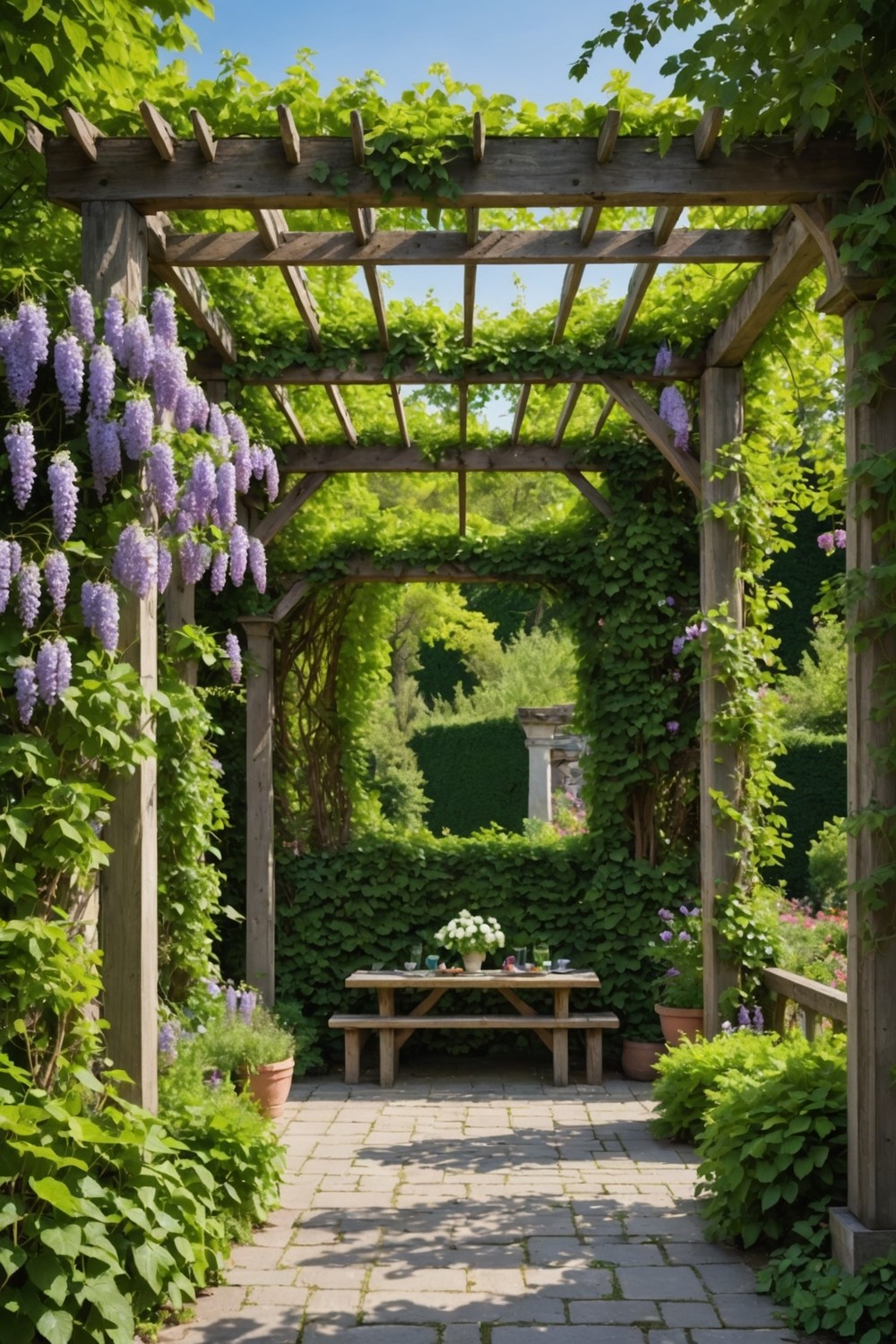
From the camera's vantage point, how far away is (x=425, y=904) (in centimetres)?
821

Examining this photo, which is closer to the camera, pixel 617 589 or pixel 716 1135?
pixel 716 1135

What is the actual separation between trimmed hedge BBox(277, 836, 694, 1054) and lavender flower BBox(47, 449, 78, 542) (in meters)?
4.75

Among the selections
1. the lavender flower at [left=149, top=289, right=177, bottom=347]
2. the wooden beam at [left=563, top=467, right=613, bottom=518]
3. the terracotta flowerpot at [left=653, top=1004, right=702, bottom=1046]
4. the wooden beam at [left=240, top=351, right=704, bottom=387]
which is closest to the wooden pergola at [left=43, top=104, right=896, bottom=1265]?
the lavender flower at [left=149, top=289, right=177, bottom=347]

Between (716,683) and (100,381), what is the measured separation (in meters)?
3.64

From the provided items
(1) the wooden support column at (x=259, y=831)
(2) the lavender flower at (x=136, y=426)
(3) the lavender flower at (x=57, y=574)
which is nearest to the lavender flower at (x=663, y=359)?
(1) the wooden support column at (x=259, y=831)

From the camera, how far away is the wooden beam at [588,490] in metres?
7.96

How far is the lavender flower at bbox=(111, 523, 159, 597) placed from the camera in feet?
12.6

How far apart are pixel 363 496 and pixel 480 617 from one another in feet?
33.7

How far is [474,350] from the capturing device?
6.66 m

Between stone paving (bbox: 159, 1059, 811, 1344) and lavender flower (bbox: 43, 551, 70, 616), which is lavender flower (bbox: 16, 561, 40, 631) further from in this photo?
stone paving (bbox: 159, 1059, 811, 1344)

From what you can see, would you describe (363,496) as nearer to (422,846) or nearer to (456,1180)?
(422,846)

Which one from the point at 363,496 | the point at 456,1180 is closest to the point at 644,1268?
the point at 456,1180

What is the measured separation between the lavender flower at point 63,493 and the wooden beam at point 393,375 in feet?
9.91

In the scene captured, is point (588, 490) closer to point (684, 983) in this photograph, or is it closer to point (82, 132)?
point (684, 983)
